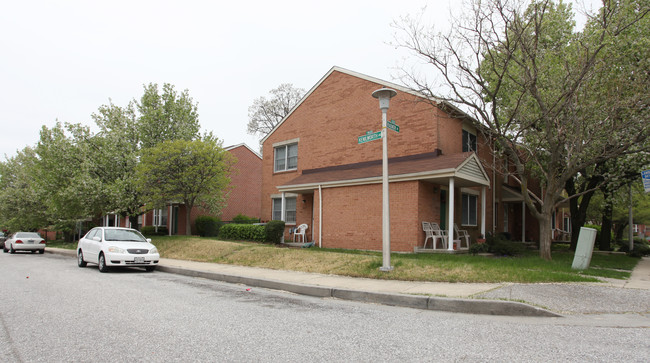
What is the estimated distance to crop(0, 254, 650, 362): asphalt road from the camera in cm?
440

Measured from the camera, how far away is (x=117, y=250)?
12398mm

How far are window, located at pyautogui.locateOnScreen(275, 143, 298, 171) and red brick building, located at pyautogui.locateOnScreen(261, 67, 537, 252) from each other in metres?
0.05

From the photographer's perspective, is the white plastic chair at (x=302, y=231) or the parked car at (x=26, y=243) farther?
the parked car at (x=26, y=243)

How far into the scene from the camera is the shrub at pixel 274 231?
58.6 feet

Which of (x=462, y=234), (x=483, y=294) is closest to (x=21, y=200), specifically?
(x=462, y=234)

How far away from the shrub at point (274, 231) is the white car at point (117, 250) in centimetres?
553

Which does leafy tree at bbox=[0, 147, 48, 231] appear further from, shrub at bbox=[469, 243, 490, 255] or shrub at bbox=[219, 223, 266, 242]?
shrub at bbox=[469, 243, 490, 255]

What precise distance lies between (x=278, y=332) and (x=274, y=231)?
12700mm

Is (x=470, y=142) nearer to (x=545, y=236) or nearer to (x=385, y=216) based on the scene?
(x=545, y=236)

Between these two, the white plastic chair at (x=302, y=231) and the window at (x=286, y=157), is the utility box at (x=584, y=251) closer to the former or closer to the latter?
the white plastic chair at (x=302, y=231)

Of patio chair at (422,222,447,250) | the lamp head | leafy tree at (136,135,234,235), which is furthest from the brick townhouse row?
the lamp head

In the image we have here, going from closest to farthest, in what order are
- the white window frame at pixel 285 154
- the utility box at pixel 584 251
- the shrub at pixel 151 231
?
the utility box at pixel 584 251, the white window frame at pixel 285 154, the shrub at pixel 151 231

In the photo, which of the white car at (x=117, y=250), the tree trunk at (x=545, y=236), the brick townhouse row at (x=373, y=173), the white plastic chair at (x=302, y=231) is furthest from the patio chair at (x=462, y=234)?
the white car at (x=117, y=250)

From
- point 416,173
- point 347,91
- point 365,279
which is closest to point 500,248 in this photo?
point 416,173
